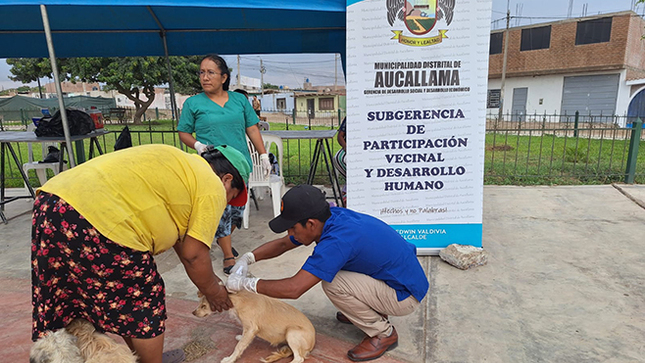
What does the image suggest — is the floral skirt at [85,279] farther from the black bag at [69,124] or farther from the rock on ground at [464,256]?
the black bag at [69,124]

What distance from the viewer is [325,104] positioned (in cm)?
3791

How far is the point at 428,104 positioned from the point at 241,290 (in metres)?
2.21

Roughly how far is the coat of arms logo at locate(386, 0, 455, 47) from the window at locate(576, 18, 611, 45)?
83.1 ft

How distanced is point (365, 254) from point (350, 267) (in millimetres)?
138

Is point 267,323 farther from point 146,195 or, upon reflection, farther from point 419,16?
point 419,16

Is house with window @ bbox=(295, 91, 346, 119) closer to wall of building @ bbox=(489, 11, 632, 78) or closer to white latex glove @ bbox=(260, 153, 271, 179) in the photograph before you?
wall of building @ bbox=(489, 11, 632, 78)

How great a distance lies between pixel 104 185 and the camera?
1531 mm

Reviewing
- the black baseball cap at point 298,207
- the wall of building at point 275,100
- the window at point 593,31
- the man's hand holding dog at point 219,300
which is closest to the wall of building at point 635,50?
the window at point 593,31

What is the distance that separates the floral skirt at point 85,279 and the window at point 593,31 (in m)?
28.0

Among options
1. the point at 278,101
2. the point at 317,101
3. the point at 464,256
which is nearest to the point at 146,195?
the point at 464,256

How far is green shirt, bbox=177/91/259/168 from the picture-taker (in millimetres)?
3438

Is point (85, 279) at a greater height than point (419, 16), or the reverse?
point (419, 16)

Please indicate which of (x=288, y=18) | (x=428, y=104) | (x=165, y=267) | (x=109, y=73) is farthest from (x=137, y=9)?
(x=109, y=73)

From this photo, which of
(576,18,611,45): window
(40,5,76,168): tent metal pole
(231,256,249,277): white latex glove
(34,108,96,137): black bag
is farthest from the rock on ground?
(576,18,611,45): window
